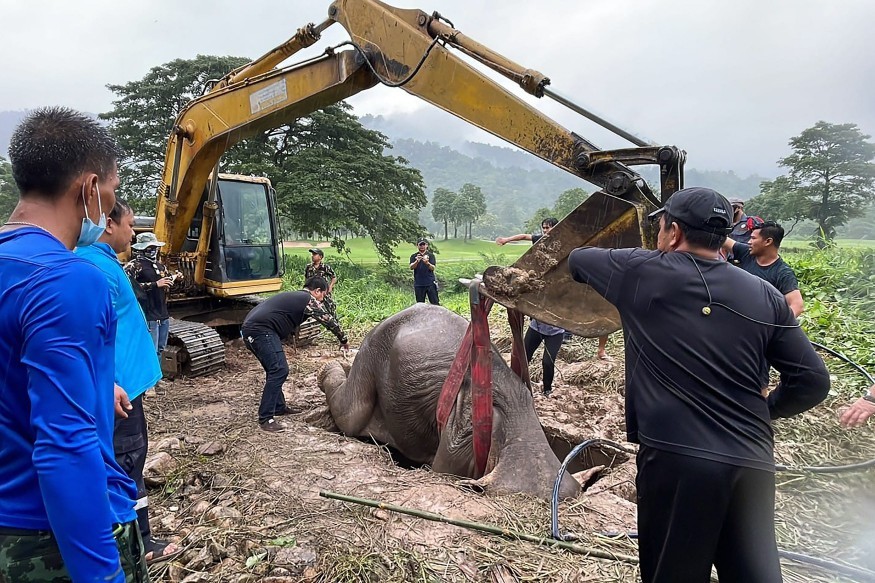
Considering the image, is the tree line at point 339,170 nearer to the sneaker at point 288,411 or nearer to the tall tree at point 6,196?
the tall tree at point 6,196

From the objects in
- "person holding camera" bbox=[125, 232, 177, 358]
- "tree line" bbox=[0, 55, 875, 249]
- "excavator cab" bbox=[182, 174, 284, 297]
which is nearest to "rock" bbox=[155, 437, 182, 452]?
"person holding camera" bbox=[125, 232, 177, 358]

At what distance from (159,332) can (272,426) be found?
1.99 metres

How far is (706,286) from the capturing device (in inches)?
71.8

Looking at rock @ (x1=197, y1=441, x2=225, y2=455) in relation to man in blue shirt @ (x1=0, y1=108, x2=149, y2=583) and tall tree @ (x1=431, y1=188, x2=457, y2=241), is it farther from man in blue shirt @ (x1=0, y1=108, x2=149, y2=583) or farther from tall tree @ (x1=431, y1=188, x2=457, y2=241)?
tall tree @ (x1=431, y1=188, x2=457, y2=241)

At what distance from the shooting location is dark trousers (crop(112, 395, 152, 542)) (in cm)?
274

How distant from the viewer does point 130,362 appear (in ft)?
8.63

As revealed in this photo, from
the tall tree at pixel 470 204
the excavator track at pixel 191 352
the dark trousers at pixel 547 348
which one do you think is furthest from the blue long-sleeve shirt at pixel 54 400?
the tall tree at pixel 470 204

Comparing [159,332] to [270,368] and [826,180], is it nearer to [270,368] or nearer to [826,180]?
[270,368]

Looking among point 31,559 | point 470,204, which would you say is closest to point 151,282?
point 31,559

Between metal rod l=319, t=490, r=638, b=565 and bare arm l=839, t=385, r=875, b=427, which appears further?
metal rod l=319, t=490, r=638, b=565

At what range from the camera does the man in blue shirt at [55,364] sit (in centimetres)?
115

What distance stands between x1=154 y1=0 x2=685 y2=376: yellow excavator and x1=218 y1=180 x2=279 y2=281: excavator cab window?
0.02m

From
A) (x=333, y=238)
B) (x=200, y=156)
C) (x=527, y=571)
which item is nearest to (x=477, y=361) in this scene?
(x=527, y=571)

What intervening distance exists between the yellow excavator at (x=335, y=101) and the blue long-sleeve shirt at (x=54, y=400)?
221cm
